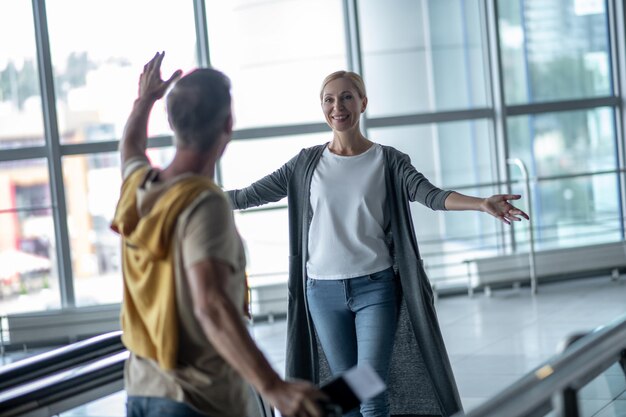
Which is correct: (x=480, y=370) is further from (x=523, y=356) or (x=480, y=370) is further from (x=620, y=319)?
(x=620, y=319)

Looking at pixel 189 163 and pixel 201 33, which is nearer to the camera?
pixel 189 163

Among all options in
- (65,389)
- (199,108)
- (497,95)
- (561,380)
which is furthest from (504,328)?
(199,108)

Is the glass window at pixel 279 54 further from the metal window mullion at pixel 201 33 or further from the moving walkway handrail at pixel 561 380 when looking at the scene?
the moving walkway handrail at pixel 561 380

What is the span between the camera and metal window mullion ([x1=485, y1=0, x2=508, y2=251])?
8.87m

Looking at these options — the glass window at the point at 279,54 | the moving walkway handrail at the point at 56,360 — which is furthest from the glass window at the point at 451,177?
the moving walkway handrail at the point at 56,360

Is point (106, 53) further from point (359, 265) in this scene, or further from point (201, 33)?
point (359, 265)

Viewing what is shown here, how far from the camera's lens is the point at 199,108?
1769 millimetres

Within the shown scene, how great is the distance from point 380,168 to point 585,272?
6.05 meters

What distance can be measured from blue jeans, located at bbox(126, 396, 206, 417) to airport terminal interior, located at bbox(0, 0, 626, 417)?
5.30 m

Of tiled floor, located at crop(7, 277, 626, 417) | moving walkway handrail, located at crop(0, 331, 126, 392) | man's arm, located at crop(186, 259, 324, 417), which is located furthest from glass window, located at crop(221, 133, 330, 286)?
man's arm, located at crop(186, 259, 324, 417)

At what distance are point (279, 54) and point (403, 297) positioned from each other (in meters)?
5.46

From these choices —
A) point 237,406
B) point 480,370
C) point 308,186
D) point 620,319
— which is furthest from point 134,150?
point 480,370

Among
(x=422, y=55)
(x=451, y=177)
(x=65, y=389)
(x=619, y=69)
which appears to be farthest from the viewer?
(x=619, y=69)

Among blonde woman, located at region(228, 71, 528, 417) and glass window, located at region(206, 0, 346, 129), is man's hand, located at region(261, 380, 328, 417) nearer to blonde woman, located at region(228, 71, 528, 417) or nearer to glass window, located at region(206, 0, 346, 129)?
blonde woman, located at region(228, 71, 528, 417)
